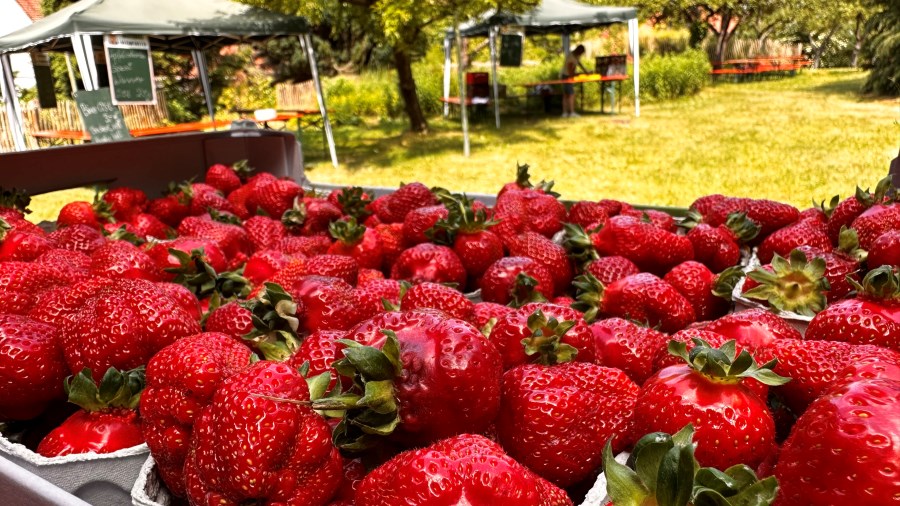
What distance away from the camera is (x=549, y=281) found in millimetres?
1986

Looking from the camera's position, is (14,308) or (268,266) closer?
(14,308)

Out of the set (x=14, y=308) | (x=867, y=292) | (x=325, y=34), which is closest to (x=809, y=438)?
(x=867, y=292)

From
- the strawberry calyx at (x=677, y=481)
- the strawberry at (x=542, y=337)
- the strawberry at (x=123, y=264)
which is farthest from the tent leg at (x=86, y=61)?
the strawberry calyx at (x=677, y=481)

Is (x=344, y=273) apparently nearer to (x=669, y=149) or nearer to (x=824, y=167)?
(x=824, y=167)

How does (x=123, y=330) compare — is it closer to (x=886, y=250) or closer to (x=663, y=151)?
(x=886, y=250)

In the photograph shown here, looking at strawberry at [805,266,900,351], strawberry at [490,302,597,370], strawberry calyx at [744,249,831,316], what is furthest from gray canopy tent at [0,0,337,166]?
strawberry at [805,266,900,351]

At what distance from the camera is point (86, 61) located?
23.7 ft

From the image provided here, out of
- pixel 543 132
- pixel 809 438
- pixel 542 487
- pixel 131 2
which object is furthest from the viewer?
pixel 543 132

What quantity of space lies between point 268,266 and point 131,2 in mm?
7420

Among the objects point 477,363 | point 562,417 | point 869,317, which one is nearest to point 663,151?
point 869,317

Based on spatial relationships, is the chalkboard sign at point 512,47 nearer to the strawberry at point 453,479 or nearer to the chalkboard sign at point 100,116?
the chalkboard sign at point 100,116

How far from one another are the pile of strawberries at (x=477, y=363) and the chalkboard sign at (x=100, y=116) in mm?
2471

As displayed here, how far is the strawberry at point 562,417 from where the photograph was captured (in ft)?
3.51

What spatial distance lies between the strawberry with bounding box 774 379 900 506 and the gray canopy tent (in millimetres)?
7727
